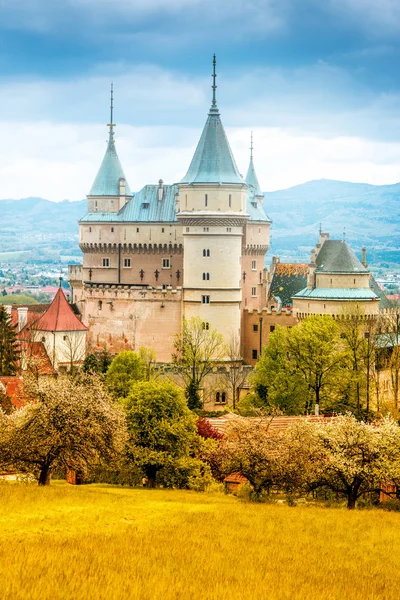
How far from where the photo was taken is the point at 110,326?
87500 mm

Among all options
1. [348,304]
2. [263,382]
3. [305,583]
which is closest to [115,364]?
[263,382]

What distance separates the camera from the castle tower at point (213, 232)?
3265 inches

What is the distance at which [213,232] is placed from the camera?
83.1 meters

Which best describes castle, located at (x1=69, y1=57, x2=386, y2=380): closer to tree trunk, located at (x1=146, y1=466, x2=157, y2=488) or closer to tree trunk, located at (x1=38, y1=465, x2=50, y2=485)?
tree trunk, located at (x1=146, y1=466, x2=157, y2=488)

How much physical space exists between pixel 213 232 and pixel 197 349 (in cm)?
852

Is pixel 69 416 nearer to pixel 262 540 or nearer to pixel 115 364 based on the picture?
pixel 262 540

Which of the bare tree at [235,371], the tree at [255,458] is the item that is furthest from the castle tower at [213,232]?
the tree at [255,458]

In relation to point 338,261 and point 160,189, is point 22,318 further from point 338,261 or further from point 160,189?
point 338,261

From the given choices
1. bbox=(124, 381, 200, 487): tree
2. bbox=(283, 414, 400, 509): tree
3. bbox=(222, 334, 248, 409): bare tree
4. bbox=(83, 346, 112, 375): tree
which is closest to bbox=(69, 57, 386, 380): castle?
bbox=(222, 334, 248, 409): bare tree

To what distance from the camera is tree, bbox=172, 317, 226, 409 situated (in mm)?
80500

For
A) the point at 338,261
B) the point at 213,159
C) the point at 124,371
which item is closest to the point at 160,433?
the point at 124,371

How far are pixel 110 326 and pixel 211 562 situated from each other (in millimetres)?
56665

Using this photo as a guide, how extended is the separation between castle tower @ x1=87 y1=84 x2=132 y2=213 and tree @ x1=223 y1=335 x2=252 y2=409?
17508 millimetres

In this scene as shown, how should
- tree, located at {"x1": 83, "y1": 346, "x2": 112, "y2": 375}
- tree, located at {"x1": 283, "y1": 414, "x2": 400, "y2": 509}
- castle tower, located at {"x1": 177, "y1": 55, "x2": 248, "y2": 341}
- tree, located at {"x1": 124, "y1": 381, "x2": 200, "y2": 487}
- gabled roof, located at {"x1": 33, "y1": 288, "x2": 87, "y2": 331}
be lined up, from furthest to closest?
gabled roof, located at {"x1": 33, "y1": 288, "x2": 87, "y2": 331}
castle tower, located at {"x1": 177, "y1": 55, "x2": 248, "y2": 341}
tree, located at {"x1": 83, "y1": 346, "x2": 112, "y2": 375}
tree, located at {"x1": 124, "y1": 381, "x2": 200, "y2": 487}
tree, located at {"x1": 283, "y1": 414, "x2": 400, "y2": 509}
